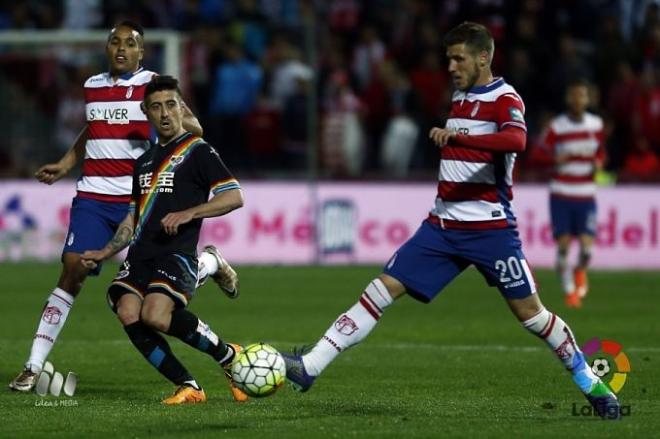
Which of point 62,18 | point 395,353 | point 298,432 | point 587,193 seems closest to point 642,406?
point 298,432

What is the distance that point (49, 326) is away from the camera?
10312 mm

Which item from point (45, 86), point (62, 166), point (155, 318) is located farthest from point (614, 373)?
point (45, 86)

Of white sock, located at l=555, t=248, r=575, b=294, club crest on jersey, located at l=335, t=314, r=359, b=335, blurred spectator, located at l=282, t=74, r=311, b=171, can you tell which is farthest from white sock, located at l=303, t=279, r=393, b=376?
blurred spectator, located at l=282, t=74, r=311, b=171

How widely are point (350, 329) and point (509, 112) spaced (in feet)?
5.05

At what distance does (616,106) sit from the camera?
915 inches

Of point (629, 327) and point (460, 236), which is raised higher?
point (460, 236)

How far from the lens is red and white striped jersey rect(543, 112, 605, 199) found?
17844 millimetres

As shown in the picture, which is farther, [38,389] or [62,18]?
[62,18]

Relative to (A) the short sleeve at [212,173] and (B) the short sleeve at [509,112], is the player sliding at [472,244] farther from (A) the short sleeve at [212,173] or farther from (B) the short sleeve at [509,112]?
(A) the short sleeve at [212,173]

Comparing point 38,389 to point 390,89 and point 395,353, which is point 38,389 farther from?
point 390,89

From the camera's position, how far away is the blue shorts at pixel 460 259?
8.62m

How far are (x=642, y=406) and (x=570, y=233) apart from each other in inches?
355

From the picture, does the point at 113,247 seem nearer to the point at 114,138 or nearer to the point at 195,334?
the point at 195,334

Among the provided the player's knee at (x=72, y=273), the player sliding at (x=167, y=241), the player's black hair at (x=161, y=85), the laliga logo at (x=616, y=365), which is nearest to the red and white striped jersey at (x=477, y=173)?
the laliga logo at (x=616, y=365)
